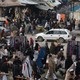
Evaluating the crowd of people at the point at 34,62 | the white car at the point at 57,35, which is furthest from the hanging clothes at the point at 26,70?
the white car at the point at 57,35

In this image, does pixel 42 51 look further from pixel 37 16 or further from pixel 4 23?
pixel 37 16

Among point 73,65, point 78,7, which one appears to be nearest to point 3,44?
point 73,65

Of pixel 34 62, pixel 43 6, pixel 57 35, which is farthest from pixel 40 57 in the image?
pixel 43 6

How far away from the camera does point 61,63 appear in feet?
58.6

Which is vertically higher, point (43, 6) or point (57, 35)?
point (43, 6)

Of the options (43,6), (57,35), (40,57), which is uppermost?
(43,6)

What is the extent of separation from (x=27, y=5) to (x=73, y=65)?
3292 cm

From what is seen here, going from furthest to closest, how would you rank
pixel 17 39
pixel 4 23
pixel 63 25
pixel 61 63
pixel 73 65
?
pixel 63 25
pixel 4 23
pixel 17 39
pixel 61 63
pixel 73 65

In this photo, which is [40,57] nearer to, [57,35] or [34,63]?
[34,63]

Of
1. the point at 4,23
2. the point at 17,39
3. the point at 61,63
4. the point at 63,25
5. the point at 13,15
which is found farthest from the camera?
the point at 13,15

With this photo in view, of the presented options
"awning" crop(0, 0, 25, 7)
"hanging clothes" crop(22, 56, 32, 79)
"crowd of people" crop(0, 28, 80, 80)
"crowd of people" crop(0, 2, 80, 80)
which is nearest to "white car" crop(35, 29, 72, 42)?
"crowd of people" crop(0, 2, 80, 80)

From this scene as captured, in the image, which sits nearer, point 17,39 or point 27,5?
point 17,39

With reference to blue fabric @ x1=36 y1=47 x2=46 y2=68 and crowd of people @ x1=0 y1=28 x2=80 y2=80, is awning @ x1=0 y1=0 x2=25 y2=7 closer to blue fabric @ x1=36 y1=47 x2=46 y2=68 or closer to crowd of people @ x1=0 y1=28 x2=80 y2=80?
crowd of people @ x1=0 y1=28 x2=80 y2=80

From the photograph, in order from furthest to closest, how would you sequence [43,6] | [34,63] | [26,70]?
[43,6] → [34,63] → [26,70]
